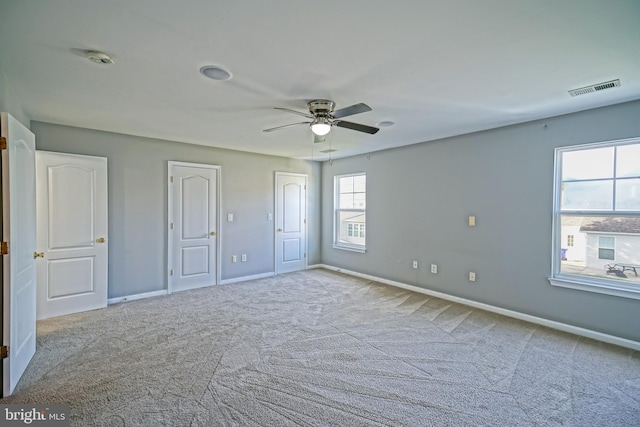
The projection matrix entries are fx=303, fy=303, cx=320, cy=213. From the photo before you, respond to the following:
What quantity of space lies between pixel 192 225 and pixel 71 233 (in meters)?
1.60

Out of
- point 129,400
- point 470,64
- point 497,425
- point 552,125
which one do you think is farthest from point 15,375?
point 552,125

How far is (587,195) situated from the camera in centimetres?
345

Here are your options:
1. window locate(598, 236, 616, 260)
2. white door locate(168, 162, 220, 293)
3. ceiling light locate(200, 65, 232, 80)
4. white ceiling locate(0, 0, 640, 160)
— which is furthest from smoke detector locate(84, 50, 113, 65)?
window locate(598, 236, 616, 260)

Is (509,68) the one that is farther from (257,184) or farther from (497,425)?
(257,184)

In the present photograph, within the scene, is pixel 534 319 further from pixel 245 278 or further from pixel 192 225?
pixel 192 225

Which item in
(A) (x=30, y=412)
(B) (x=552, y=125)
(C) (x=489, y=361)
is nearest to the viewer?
(A) (x=30, y=412)

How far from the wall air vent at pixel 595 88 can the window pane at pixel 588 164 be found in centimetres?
95

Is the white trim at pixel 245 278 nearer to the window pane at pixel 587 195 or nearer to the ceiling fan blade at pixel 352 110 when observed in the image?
the ceiling fan blade at pixel 352 110

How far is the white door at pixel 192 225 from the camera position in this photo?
4949mm

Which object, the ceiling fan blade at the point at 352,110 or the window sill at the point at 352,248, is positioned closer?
the ceiling fan blade at the point at 352,110

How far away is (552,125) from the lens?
3580 mm

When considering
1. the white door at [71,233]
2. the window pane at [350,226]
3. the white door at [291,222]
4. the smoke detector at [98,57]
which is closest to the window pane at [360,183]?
the window pane at [350,226]

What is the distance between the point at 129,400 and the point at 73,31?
8.37ft

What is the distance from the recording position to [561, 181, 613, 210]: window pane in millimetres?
3318
